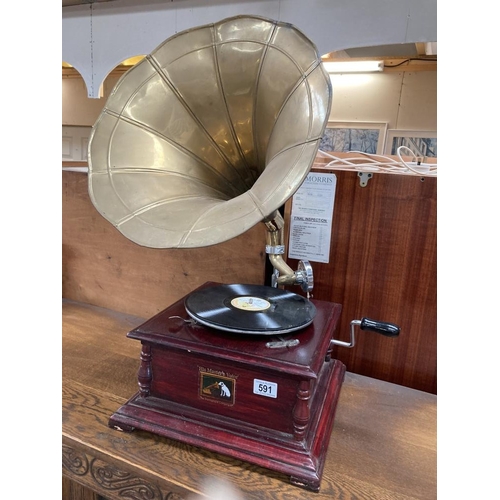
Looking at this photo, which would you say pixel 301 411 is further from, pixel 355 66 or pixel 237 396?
pixel 355 66

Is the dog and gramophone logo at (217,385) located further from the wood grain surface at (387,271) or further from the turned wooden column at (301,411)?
the wood grain surface at (387,271)

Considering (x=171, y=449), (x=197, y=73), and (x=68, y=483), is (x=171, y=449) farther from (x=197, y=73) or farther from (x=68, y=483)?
(x=197, y=73)

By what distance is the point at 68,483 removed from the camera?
99 centimetres

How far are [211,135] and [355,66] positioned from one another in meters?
3.56

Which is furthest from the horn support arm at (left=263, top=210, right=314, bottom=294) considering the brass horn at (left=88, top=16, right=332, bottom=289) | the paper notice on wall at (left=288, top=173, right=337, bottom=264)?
the paper notice on wall at (left=288, top=173, right=337, bottom=264)

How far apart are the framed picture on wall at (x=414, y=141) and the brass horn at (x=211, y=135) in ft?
11.4

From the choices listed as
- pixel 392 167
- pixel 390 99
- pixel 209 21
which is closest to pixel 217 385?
pixel 392 167

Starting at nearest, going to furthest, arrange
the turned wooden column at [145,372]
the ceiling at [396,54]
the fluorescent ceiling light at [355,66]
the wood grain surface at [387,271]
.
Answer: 1. the turned wooden column at [145,372]
2. the wood grain surface at [387,271]
3. the ceiling at [396,54]
4. the fluorescent ceiling light at [355,66]

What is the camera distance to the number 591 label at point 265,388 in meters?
0.77

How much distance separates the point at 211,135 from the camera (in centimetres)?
105

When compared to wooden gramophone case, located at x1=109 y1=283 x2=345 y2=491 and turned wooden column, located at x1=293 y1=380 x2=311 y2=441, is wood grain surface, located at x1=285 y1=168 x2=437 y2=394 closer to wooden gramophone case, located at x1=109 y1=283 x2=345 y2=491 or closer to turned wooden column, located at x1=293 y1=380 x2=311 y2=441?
wooden gramophone case, located at x1=109 y1=283 x2=345 y2=491

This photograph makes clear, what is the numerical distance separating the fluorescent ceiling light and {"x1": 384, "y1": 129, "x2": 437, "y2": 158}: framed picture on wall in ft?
2.14

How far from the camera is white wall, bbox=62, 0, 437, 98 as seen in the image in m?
2.29

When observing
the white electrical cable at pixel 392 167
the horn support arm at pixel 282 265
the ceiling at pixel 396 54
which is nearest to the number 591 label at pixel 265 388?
the horn support arm at pixel 282 265
